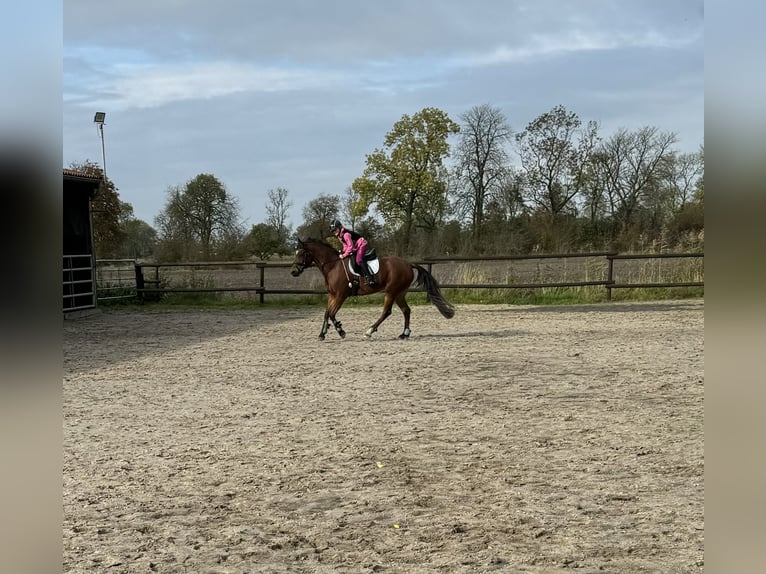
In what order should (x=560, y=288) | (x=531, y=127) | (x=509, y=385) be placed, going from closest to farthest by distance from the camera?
(x=509, y=385) < (x=560, y=288) < (x=531, y=127)

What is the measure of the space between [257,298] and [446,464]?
524 inches

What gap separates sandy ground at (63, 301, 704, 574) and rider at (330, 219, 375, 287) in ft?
5.01

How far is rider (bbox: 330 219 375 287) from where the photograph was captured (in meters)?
9.52

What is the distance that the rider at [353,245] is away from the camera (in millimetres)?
9516

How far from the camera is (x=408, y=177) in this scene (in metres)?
23.0

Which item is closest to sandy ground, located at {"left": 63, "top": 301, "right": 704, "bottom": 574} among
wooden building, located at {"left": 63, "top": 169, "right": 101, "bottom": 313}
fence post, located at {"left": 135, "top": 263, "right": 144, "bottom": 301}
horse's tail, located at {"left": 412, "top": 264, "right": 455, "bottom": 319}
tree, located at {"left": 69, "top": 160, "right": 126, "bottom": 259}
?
horse's tail, located at {"left": 412, "top": 264, "right": 455, "bottom": 319}

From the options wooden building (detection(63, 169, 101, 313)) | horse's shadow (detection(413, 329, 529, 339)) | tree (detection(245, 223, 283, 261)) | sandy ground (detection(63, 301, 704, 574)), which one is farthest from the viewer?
tree (detection(245, 223, 283, 261))

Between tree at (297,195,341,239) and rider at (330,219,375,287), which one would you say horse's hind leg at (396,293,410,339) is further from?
tree at (297,195,341,239)

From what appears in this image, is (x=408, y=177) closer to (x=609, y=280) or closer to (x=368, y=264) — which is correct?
(x=609, y=280)

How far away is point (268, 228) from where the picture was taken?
2156 centimetres

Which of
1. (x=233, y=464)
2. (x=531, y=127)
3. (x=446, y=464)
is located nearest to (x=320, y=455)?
(x=233, y=464)

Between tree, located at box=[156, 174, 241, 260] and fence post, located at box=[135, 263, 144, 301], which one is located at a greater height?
tree, located at box=[156, 174, 241, 260]
